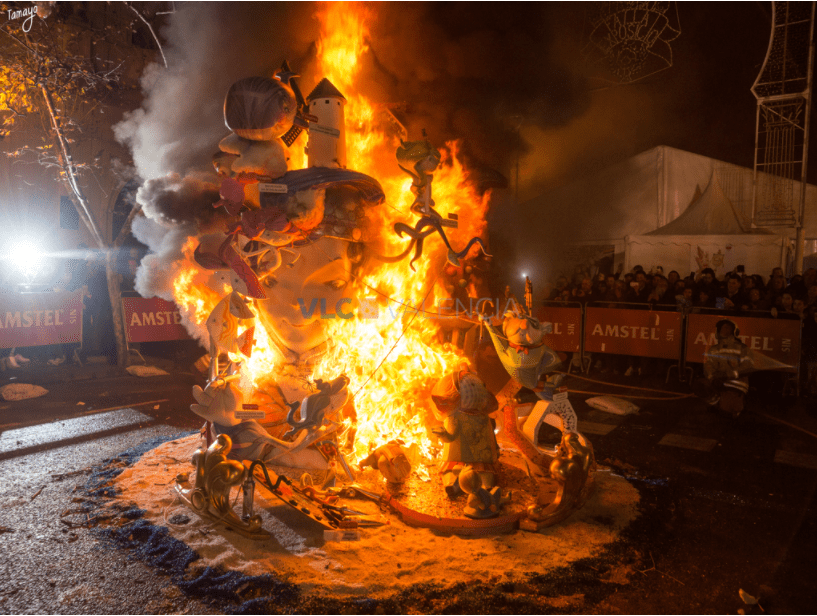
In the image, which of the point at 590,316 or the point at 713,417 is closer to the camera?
the point at 713,417

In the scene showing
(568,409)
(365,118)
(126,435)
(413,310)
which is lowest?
(126,435)

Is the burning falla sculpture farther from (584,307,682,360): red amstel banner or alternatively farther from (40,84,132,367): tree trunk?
(40,84,132,367): tree trunk

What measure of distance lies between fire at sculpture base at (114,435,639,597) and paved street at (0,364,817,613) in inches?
7.9

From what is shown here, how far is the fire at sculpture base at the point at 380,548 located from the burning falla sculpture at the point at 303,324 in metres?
0.20

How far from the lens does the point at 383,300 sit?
629 centimetres

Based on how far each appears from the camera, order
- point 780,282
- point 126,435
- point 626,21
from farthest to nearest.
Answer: point 626,21
point 780,282
point 126,435

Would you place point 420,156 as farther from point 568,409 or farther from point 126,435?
point 126,435

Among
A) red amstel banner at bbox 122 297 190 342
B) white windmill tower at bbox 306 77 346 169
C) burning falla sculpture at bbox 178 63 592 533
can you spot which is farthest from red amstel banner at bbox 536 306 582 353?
red amstel banner at bbox 122 297 190 342

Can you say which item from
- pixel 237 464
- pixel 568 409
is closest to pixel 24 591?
pixel 237 464

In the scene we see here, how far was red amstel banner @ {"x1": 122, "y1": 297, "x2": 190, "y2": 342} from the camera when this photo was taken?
1340 cm

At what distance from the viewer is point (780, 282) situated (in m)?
10.1

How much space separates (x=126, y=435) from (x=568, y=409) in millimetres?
6318

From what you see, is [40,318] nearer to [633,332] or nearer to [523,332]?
[523,332]

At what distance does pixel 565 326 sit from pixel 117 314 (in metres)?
11.3
